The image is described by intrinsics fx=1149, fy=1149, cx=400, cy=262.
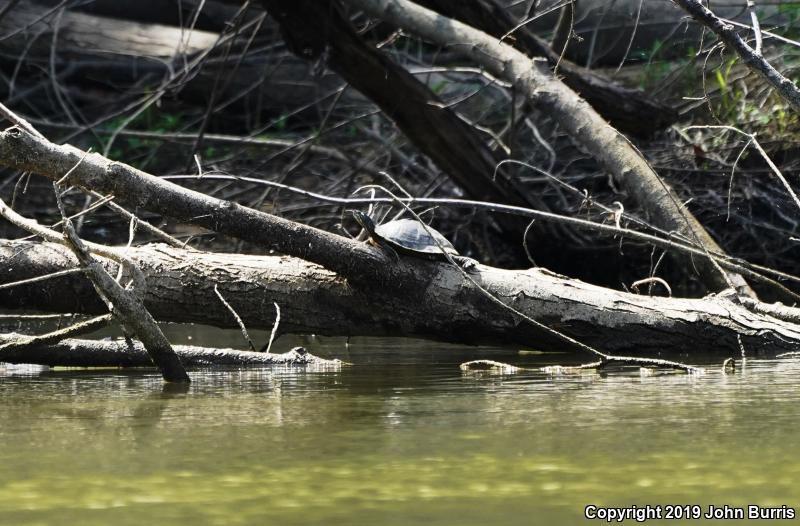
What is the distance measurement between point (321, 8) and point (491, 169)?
129 cm

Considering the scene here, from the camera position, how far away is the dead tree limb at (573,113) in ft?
17.1

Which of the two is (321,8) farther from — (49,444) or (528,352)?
(49,444)

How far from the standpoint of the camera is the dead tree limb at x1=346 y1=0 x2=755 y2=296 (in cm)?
522

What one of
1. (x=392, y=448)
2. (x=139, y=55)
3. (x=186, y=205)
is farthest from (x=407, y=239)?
(x=139, y=55)

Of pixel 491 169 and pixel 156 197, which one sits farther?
pixel 491 169

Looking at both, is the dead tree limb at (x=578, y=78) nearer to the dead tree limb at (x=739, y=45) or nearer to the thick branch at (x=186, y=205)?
the thick branch at (x=186, y=205)

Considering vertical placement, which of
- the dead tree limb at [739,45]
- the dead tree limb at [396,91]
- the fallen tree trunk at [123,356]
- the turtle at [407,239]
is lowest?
the fallen tree trunk at [123,356]

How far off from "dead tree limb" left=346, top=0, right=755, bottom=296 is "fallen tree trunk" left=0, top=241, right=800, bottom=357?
0.29 meters

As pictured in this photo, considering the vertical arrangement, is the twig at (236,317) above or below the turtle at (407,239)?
below

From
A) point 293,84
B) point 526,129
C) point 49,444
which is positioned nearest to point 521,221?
point 526,129

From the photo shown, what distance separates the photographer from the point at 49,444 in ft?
8.70

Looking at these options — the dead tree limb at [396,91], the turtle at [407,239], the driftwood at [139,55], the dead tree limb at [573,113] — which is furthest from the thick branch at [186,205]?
the driftwood at [139,55]

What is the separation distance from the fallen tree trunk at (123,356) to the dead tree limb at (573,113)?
5.89 ft

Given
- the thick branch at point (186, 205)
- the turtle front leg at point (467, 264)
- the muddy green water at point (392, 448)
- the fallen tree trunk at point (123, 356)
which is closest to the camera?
the muddy green water at point (392, 448)
